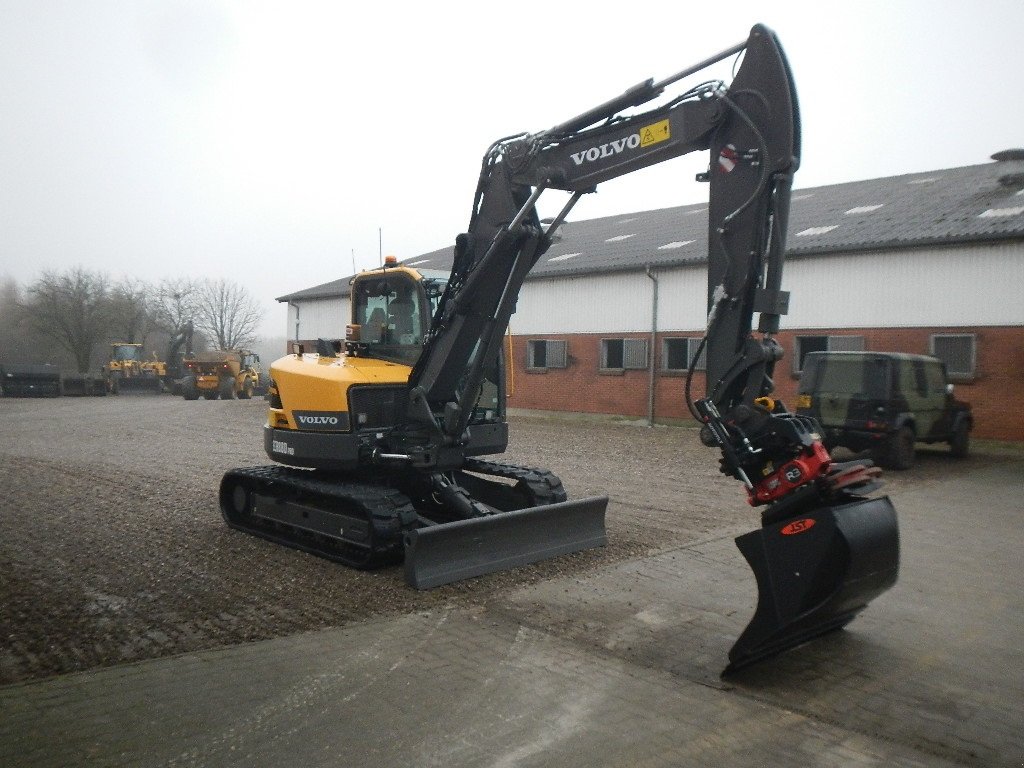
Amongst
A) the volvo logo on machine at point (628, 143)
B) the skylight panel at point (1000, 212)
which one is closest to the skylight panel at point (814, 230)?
the skylight panel at point (1000, 212)

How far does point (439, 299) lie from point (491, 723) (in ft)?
15.5

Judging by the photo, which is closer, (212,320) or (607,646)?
(607,646)

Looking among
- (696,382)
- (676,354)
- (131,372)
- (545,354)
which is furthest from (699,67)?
(131,372)

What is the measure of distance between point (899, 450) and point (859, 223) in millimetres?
8860

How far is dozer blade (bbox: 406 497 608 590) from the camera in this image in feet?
22.6

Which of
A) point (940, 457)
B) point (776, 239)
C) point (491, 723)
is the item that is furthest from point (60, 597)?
point (940, 457)

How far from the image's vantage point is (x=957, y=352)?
18172 millimetres

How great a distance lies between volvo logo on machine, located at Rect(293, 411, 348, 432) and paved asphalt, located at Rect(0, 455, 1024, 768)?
2317mm

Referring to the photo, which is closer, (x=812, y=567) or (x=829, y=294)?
(x=812, y=567)

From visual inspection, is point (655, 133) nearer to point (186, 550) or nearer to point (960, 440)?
point (186, 550)

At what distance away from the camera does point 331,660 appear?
207 inches

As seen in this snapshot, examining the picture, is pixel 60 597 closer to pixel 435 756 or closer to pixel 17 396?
pixel 435 756

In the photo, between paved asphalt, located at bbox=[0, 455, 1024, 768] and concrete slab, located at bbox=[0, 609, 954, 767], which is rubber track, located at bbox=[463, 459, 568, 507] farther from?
concrete slab, located at bbox=[0, 609, 954, 767]

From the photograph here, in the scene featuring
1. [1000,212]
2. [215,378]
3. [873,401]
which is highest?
[1000,212]
